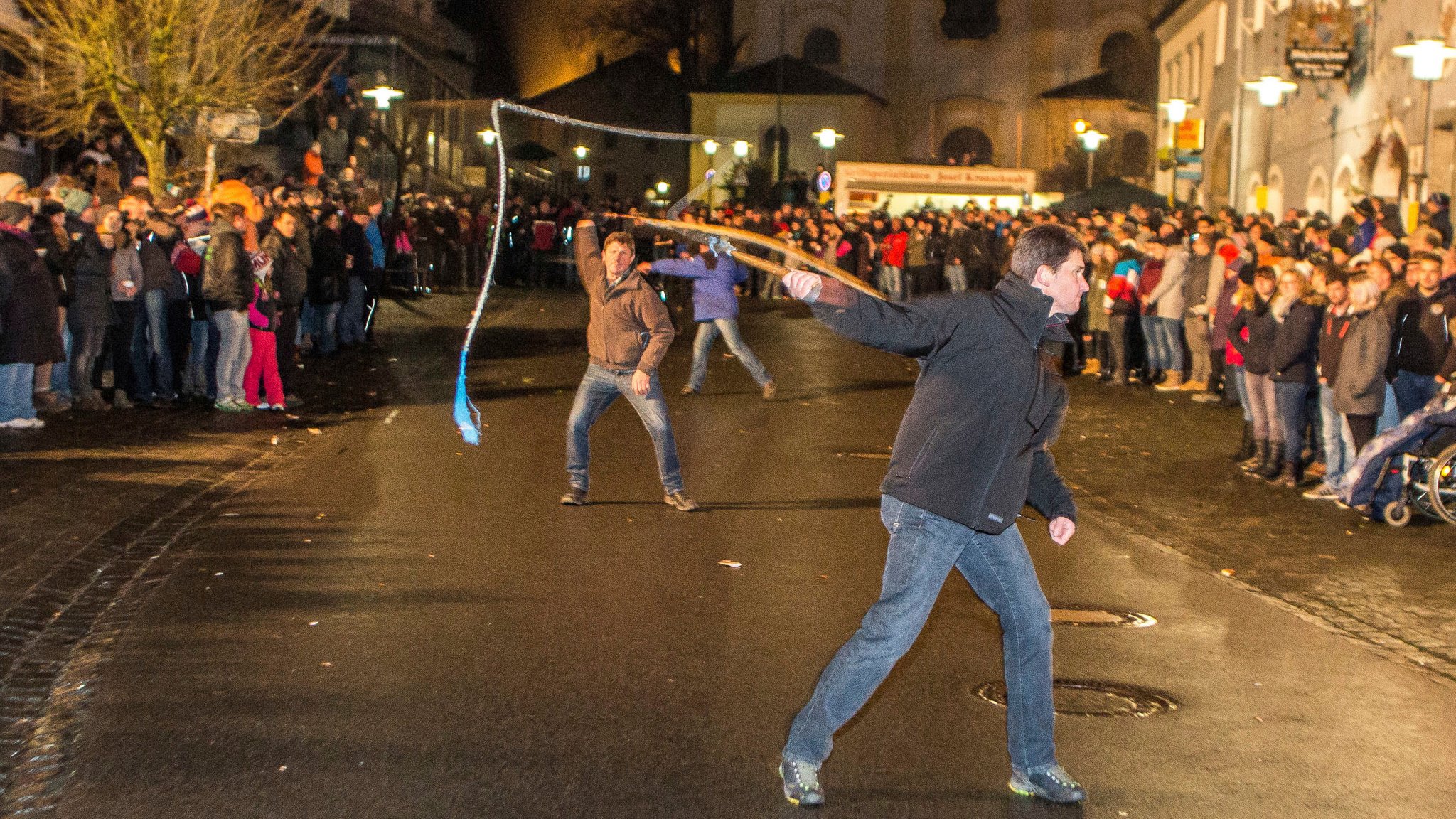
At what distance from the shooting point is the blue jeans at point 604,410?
10844mm

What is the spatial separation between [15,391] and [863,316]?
10.7 metres

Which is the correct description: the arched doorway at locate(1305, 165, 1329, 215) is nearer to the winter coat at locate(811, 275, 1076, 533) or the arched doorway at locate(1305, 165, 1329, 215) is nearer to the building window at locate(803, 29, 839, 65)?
the winter coat at locate(811, 275, 1076, 533)

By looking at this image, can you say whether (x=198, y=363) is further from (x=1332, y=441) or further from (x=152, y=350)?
(x=1332, y=441)

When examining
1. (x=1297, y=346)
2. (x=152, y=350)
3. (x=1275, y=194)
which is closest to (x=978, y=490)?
(x=1297, y=346)

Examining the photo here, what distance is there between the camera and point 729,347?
58.7 feet

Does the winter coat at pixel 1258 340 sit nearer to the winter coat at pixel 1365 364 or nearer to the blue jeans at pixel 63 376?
the winter coat at pixel 1365 364

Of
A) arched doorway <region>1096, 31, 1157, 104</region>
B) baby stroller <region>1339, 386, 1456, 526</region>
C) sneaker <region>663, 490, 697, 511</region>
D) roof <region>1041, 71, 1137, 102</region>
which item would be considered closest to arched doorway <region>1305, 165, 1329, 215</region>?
baby stroller <region>1339, 386, 1456, 526</region>

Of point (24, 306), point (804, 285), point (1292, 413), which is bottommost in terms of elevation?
point (1292, 413)

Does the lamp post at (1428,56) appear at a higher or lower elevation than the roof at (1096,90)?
lower

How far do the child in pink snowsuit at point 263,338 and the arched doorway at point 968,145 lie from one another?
210 feet

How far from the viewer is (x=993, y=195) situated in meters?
47.0

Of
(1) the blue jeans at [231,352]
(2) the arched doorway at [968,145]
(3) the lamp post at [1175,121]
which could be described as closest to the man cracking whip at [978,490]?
(1) the blue jeans at [231,352]

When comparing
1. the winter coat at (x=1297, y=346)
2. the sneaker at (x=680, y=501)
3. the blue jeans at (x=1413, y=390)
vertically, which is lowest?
the sneaker at (x=680, y=501)

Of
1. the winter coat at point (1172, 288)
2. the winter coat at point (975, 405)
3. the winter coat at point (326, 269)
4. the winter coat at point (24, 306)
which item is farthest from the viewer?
the winter coat at point (326, 269)
